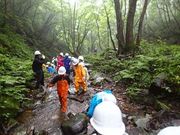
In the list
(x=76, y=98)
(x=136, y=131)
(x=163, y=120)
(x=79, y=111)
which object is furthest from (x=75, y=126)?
(x=76, y=98)

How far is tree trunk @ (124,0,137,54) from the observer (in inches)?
682

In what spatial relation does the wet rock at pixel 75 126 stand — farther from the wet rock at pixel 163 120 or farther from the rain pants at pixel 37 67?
the rain pants at pixel 37 67

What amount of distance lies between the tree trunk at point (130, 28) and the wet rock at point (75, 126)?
1064 cm

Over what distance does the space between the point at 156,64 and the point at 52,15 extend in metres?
29.4

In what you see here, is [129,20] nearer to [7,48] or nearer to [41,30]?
[7,48]

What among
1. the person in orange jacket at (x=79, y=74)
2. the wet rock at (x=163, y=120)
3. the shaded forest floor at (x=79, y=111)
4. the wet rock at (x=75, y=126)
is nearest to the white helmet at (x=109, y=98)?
the wet rock at (x=75, y=126)

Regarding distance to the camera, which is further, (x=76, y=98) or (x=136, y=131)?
(x=76, y=98)

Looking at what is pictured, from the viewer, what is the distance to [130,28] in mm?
18172

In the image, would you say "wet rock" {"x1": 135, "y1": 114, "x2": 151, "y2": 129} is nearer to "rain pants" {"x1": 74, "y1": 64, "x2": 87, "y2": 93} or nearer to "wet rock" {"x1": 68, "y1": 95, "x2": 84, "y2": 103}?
"wet rock" {"x1": 68, "y1": 95, "x2": 84, "y2": 103}

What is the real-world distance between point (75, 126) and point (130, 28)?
1131 cm

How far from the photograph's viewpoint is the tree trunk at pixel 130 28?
17.3 metres

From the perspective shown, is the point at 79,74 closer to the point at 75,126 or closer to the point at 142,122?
the point at 142,122

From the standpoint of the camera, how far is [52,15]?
131 feet

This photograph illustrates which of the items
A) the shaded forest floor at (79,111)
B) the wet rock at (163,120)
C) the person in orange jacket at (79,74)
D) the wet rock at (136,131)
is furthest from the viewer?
the person in orange jacket at (79,74)
